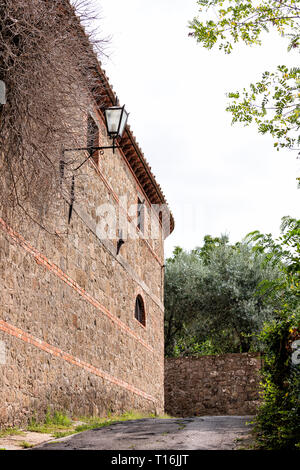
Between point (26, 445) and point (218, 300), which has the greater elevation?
point (218, 300)

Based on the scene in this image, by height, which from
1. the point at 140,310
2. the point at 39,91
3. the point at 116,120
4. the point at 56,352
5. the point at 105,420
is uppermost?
the point at 116,120

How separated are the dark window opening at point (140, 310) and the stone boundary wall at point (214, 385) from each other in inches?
178

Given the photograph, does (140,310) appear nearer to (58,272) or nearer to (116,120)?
(58,272)

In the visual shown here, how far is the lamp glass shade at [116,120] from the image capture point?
8.98 metres

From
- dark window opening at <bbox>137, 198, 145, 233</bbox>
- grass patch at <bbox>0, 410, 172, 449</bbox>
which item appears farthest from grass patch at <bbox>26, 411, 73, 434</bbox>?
dark window opening at <bbox>137, 198, 145, 233</bbox>

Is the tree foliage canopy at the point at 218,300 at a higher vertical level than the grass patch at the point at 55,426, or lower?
higher

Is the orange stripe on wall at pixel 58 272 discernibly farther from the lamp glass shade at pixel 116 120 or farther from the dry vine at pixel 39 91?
the lamp glass shade at pixel 116 120

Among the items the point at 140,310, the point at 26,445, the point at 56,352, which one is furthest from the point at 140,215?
the point at 26,445

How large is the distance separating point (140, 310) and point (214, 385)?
4.90 meters

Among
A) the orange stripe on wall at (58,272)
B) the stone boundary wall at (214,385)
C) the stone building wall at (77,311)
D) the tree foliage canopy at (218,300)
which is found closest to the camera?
the stone building wall at (77,311)

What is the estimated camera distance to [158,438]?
6500mm

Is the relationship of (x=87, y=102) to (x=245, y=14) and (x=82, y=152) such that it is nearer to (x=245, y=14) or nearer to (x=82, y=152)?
(x=82, y=152)

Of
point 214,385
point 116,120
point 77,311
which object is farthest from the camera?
point 214,385

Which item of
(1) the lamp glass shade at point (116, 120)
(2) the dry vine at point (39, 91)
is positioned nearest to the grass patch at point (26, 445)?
(2) the dry vine at point (39, 91)
